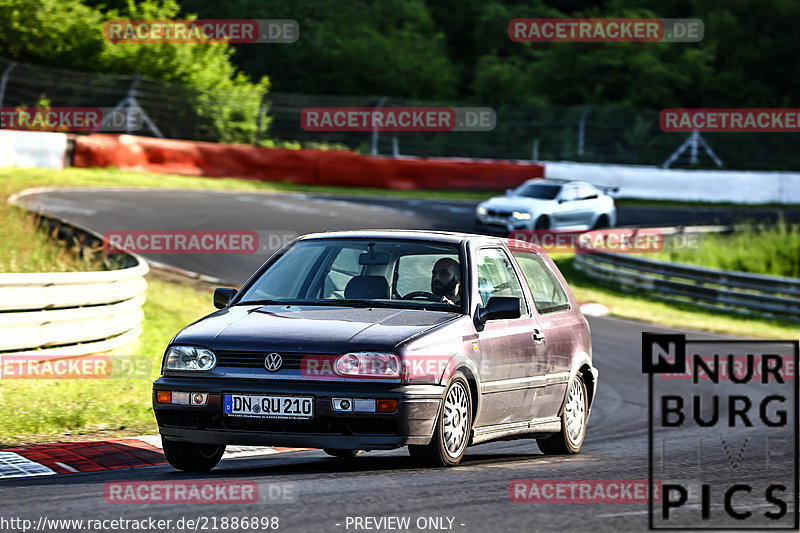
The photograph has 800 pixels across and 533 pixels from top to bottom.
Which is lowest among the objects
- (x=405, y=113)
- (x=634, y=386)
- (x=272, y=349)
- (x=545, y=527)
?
(x=634, y=386)

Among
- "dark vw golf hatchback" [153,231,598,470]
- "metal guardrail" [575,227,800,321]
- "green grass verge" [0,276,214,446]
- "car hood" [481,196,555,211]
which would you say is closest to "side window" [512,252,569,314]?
"dark vw golf hatchback" [153,231,598,470]

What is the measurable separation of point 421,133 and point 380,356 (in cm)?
3662

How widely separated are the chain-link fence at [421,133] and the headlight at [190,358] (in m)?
27.1

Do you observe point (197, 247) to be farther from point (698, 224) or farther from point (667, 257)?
point (698, 224)

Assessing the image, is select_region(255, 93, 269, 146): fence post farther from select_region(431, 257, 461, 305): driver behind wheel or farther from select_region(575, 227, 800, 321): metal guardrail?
select_region(431, 257, 461, 305): driver behind wheel

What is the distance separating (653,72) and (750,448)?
42791 mm

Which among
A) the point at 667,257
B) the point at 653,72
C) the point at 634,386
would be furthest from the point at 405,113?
the point at 634,386

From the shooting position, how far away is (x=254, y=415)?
668 cm

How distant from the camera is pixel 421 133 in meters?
42.9

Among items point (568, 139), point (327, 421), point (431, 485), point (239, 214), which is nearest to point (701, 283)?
point (239, 214)

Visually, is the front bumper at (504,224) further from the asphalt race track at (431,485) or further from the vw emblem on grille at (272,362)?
the vw emblem on grille at (272,362)

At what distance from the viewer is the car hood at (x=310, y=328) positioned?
6703mm

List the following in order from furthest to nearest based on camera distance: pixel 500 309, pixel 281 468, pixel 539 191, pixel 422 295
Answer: pixel 539 191 < pixel 422 295 < pixel 500 309 < pixel 281 468

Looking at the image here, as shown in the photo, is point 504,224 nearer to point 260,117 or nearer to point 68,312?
point 260,117
